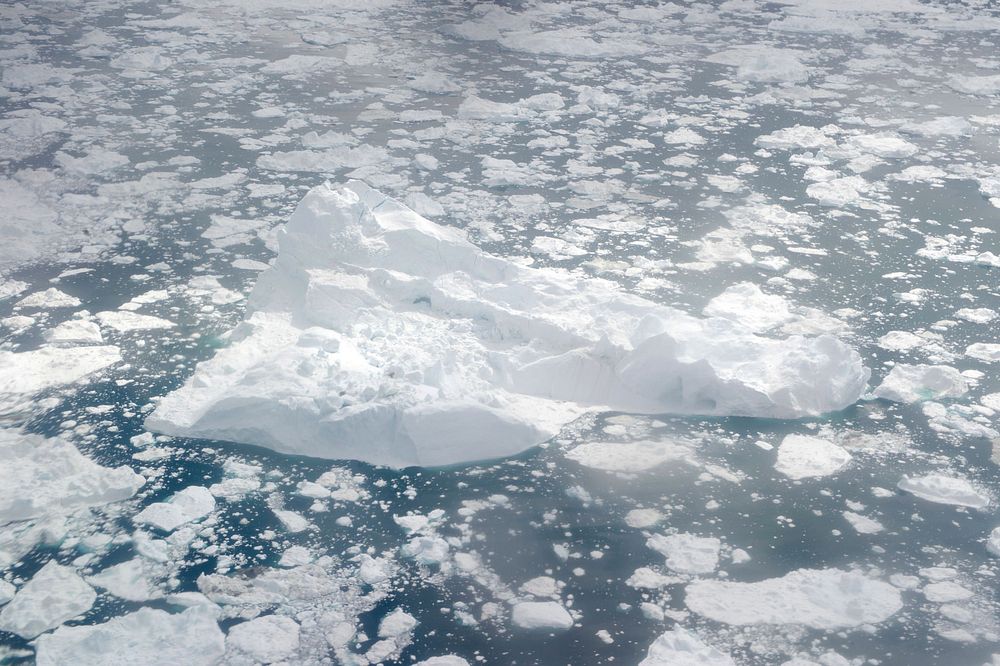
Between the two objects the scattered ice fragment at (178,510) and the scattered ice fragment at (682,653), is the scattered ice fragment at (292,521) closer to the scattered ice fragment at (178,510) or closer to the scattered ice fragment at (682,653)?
the scattered ice fragment at (178,510)

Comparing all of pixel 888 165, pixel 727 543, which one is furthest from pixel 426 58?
pixel 727 543

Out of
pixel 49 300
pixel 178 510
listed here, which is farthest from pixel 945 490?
pixel 49 300

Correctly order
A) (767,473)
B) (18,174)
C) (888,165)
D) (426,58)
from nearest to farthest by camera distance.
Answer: (767,473) → (18,174) → (888,165) → (426,58)

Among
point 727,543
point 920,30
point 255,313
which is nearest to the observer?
point 727,543

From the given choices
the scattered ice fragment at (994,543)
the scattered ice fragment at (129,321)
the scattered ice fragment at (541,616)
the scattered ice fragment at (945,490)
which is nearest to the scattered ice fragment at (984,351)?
the scattered ice fragment at (945,490)

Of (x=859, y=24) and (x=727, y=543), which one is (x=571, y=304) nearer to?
(x=727, y=543)

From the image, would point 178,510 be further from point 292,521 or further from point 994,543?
point 994,543
